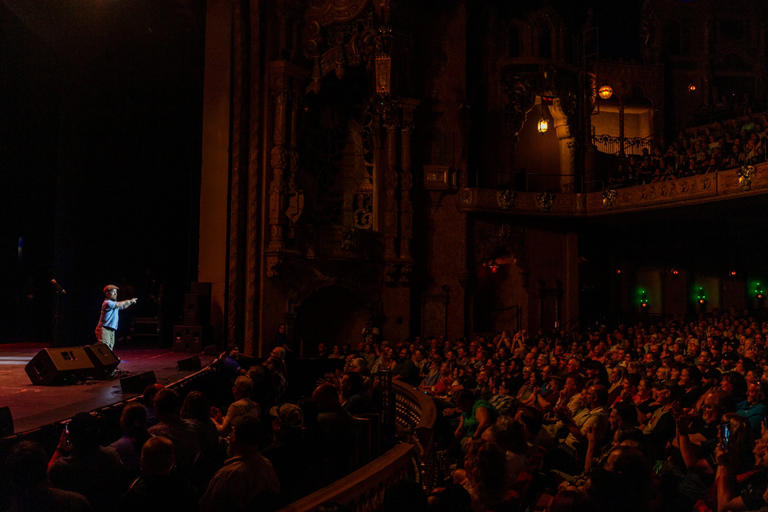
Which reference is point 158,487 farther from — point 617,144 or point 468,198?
point 617,144

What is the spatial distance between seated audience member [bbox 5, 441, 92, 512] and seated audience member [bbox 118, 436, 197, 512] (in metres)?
0.28

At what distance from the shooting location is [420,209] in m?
23.8

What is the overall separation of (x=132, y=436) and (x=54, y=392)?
637cm

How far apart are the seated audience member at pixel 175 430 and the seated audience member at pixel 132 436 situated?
0.13 metres

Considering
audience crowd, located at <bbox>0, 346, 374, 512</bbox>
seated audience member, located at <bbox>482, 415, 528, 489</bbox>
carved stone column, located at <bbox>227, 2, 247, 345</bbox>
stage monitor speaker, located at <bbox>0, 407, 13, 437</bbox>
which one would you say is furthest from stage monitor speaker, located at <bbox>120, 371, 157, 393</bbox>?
carved stone column, located at <bbox>227, 2, 247, 345</bbox>

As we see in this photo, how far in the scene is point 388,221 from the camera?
74.5 feet

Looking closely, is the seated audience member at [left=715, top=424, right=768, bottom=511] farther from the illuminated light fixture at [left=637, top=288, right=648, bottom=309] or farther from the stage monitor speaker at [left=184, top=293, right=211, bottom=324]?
the illuminated light fixture at [left=637, top=288, right=648, bottom=309]

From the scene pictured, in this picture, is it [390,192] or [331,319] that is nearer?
[390,192]

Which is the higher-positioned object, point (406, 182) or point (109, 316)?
point (406, 182)

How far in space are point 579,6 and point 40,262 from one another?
70.8 ft

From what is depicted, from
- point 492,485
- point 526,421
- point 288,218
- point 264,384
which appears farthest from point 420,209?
point 492,485

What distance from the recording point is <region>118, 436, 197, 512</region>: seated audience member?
3477 millimetres

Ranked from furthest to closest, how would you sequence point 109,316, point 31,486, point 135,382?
1. point 109,316
2. point 135,382
3. point 31,486

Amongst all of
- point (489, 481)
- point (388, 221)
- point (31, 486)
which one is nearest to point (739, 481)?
point (489, 481)
